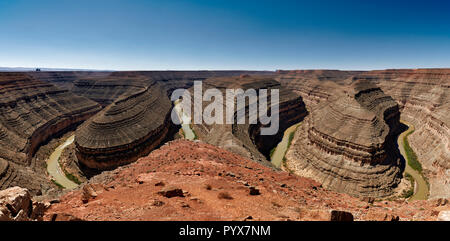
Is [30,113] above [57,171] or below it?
above

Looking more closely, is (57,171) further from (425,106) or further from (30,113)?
(425,106)

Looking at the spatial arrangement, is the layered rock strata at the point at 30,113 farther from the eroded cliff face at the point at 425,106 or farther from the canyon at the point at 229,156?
the eroded cliff face at the point at 425,106

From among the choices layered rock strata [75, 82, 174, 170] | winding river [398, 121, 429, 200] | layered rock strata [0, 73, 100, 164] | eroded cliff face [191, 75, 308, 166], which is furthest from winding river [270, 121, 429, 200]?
layered rock strata [0, 73, 100, 164]

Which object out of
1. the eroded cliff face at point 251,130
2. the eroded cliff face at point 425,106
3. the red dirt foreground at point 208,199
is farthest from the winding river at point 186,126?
the eroded cliff face at point 425,106

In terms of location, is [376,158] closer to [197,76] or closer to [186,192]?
[186,192]

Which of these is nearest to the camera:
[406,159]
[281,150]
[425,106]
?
[406,159]

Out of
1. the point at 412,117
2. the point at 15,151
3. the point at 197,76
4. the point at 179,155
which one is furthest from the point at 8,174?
the point at 197,76
